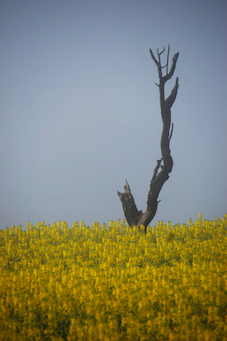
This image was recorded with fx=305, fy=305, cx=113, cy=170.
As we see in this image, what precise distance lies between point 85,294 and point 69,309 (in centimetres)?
40

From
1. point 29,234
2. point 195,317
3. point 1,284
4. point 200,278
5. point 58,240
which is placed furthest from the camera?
point 29,234

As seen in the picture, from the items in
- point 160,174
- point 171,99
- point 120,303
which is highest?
point 171,99

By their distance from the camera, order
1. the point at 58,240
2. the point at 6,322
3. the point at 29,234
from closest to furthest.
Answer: the point at 6,322 < the point at 58,240 < the point at 29,234

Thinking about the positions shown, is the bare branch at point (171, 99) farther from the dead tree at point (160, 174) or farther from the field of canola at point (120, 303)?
the field of canola at point (120, 303)

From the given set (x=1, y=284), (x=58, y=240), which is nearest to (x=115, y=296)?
(x=1, y=284)

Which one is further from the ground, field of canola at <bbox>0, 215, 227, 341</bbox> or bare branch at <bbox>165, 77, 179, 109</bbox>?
bare branch at <bbox>165, 77, 179, 109</bbox>

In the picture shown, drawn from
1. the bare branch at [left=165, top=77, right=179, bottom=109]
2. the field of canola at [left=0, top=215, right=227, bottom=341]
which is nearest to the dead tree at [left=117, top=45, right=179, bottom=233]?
the bare branch at [left=165, top=77, right=179, bottom=109]

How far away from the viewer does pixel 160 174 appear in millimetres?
13336

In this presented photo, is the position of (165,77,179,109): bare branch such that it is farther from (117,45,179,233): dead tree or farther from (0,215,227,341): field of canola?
(0,215,227,341): field of canola

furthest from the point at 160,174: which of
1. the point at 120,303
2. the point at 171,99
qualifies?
the point at 120,303

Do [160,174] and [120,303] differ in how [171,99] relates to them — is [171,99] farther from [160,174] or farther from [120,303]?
[120,303]

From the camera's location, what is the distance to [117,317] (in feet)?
15.6

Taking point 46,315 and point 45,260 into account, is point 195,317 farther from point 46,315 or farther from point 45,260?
point 45,260

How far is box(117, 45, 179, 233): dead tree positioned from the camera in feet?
43.4
